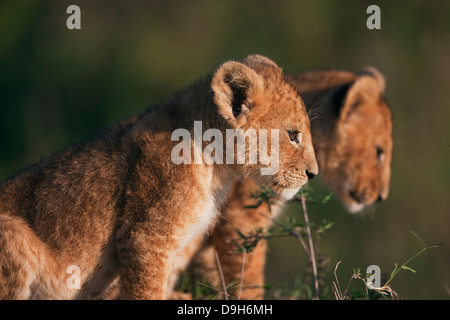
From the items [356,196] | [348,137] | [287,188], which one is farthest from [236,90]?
[356,196]

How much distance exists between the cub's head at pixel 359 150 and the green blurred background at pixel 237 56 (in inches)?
221

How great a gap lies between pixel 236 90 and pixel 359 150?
2915 mm

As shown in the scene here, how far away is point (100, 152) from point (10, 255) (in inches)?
38.8

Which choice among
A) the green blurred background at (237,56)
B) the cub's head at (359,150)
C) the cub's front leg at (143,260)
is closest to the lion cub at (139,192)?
the cub's front leg at (143,260)

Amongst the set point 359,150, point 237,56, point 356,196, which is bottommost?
point 356,196

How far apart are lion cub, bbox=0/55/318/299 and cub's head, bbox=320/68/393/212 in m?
2.27

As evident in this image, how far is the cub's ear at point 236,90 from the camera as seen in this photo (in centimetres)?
495

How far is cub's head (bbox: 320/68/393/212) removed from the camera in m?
7.59

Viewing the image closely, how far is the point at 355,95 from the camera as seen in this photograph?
7613 mm

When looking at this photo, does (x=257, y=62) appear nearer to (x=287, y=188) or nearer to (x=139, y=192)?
(x=287, y=188)

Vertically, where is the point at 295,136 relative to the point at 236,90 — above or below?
below

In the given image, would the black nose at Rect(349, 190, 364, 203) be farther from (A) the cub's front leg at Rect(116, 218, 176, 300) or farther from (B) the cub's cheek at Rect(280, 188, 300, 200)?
(A) the cub's front leg at Rect(116, 218, 176, 300)

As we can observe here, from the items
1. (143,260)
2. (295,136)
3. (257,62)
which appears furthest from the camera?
(257,62)
